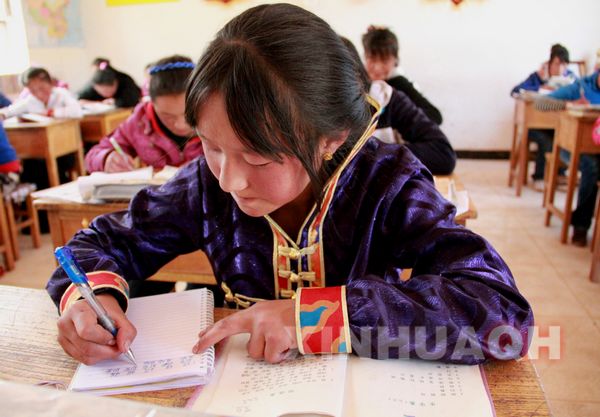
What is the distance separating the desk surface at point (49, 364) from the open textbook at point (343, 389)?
0.03 metres

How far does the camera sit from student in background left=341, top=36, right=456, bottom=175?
2.24 metres

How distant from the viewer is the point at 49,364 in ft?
2.49

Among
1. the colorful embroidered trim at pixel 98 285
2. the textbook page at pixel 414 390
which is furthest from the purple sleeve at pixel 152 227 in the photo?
the textbook page at pixel 414 390

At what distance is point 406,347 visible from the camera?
0.71 m

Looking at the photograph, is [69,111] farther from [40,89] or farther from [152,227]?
[152,227]

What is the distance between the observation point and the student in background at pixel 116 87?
214 inches

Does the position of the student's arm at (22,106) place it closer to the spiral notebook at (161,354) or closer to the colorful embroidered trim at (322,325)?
the spiral notebook at (161,354)

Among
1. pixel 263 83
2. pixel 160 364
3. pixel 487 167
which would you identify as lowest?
pixel 487 167

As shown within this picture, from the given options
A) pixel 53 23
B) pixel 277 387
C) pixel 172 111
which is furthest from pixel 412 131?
pixel 53 23

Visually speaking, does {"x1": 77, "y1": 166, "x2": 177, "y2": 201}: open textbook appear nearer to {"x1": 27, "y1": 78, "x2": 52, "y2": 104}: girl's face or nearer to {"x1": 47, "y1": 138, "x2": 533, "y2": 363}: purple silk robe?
{"x1": 47, "y1": 138, "x2": 533, "y2": 363}: purple silk robe

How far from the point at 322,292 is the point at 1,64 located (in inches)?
76.5

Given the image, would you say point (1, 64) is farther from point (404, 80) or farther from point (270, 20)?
point (404, 80)

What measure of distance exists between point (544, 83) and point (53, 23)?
5999mm

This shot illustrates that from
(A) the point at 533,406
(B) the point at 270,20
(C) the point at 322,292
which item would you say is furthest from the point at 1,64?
(A) the point at 533,406
